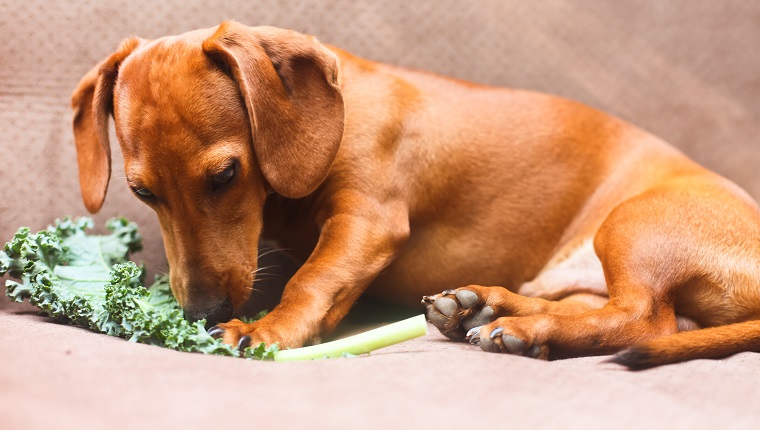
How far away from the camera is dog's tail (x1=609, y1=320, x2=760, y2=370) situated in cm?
206

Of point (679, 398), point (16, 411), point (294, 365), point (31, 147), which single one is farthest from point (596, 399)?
point (31, 147)

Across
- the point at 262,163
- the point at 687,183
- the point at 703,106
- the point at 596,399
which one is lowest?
the point at 596,399

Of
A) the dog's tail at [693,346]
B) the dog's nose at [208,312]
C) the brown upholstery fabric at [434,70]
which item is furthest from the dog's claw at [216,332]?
the dog's tail at [693,346]

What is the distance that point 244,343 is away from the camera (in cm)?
218

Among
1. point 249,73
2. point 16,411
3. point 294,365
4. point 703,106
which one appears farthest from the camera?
point 703,106

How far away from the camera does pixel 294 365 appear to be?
6.53ft

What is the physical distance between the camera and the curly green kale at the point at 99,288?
221 cm

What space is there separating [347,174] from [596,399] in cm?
131

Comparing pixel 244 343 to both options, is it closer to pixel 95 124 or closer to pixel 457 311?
pixel 457 311

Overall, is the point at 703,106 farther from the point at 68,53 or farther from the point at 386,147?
the point at 68,53

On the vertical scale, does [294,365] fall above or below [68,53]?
below

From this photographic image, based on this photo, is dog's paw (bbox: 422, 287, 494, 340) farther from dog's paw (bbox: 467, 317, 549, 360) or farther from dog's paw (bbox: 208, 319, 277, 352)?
dog's paw (bbox: 208, 319, 277, 352)

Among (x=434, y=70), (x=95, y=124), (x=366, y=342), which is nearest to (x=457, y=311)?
(x=366, y=342)

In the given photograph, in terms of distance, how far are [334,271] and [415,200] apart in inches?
20.8
